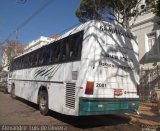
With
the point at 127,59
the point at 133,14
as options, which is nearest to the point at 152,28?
the point at 133,14

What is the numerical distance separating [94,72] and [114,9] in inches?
475

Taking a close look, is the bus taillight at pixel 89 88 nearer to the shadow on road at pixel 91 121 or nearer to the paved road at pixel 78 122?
the paved road at pixel 78 122

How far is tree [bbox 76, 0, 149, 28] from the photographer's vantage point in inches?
666

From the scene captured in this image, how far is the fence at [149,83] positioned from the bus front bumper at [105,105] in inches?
283

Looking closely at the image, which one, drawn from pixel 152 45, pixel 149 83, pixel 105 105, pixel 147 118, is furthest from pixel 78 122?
pixel 152 45

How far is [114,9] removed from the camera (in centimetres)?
1845

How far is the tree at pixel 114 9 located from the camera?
16.9 meters

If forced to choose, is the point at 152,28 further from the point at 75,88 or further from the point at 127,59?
the point at 75,88

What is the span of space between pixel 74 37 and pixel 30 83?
5160mm

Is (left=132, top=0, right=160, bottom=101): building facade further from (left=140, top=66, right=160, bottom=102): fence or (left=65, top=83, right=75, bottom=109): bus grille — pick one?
(left=65, top=83, right=75, bottom=109): bus grille

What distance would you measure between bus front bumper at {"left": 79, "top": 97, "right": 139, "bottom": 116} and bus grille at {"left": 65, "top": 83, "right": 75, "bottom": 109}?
0.46 meters

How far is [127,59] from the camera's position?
8.62 m

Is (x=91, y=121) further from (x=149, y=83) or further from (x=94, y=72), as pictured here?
(x=149, y=83)

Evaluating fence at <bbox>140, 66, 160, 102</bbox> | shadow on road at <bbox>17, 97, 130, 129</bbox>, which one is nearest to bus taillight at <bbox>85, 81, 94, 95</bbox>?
shadow on road at <bbox>17, 97, 130, 129</bbox>
